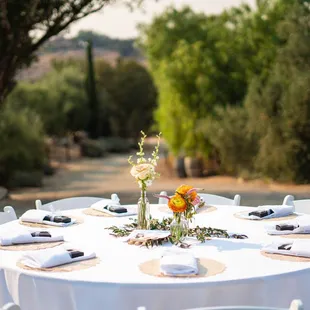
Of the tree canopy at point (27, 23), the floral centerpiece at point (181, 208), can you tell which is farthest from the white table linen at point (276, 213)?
the tree canopy at point (27, 23)

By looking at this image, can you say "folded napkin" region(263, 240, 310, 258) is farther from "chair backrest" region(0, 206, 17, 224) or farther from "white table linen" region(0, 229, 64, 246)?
"chair backrest" region(0, 206, 17, 224)

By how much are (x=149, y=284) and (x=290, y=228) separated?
60.1 inches

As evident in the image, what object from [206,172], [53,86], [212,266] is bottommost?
[206,172]

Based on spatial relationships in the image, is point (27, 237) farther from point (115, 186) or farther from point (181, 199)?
point (115, 186)

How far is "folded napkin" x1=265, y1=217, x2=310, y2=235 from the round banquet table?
1.43ft

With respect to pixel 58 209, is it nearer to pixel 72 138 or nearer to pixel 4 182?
pixel 4 182

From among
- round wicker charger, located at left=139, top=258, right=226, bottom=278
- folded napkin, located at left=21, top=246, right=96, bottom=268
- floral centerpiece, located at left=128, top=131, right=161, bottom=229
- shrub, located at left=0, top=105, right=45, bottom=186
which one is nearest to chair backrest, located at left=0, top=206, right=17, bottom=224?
floral centerpiece, located at left=128, top=131, right=161, bottom=229

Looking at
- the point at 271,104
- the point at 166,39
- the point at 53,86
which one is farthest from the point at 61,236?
the point at 53,86

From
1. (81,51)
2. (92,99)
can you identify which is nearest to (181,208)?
(92,99)

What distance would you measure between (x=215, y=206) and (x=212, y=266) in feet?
6.60

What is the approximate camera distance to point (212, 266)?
3721 millimetres

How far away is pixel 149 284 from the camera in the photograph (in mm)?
3395

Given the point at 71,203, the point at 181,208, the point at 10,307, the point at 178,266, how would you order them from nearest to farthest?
the point at 10,307 < the point at 178,266 < the point at 181,208 < the point at 71,203

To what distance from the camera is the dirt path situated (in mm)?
13344
